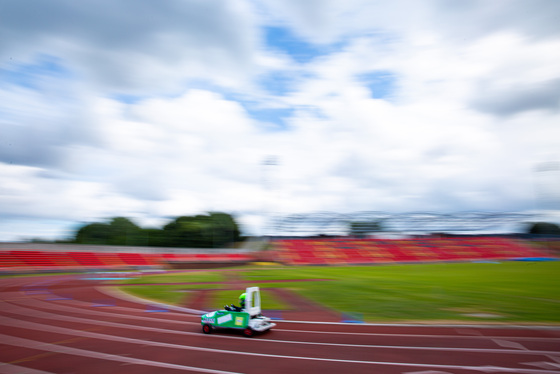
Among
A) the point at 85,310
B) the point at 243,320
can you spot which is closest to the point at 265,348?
the point at 243,320

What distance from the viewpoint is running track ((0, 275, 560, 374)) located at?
10.0 meters

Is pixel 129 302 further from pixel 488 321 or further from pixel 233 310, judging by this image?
pixel 488 321

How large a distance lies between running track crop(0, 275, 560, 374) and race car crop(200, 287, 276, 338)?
344 mm

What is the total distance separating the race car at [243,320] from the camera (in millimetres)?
13109

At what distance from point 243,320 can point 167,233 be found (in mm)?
95355

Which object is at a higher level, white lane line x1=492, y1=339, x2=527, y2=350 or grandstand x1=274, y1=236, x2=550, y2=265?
white lane line x1=492, y1=339, x2=527, y2=350

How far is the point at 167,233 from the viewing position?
103500 mm

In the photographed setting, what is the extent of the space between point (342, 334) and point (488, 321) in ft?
21.5

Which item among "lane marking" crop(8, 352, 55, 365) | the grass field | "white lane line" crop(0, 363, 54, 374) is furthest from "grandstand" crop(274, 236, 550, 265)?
"white lane line" crop(0, 363, 54, 374)

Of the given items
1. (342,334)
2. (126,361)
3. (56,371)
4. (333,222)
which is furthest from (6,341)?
(333,222)

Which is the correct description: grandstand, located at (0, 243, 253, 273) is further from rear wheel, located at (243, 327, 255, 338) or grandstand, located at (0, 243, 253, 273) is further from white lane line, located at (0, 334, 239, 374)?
rear wheel, located at (243, 327, 255, 338)

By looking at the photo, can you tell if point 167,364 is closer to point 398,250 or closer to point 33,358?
point 33,358

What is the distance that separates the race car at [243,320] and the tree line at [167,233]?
81335 mm

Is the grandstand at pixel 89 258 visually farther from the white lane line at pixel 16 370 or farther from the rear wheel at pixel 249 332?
the rear wheel at pixel 249 332
